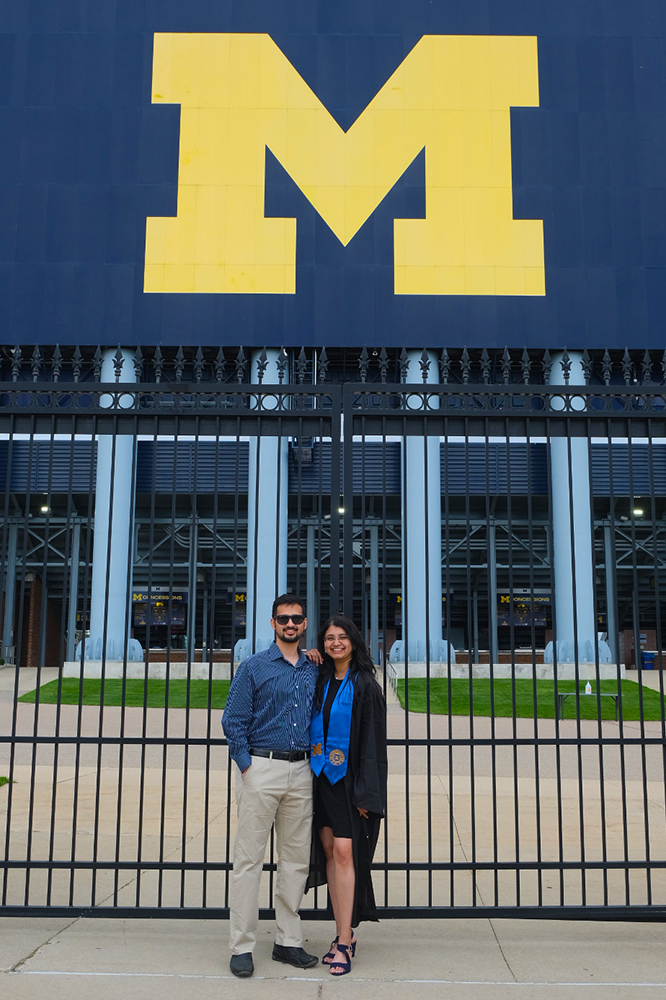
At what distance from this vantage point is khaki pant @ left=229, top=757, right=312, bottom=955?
181 inches

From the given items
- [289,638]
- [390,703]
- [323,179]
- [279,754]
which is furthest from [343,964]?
[323,179]

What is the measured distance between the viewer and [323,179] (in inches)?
975

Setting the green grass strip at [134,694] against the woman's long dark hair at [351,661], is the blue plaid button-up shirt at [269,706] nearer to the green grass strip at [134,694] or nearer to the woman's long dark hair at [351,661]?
the woman's long dark hair at [351,661]

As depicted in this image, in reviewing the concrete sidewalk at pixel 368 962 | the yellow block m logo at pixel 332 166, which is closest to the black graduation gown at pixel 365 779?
the concrete sidewalk at pixel 368 962

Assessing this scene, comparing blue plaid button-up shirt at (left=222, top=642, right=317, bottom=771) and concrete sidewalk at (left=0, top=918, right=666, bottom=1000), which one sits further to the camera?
blue plaid button-up shirt at (left=222, top=642, right=317, bottom=771)

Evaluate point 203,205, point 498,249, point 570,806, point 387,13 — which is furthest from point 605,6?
point 570,806

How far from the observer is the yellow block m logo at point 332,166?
80.8ft

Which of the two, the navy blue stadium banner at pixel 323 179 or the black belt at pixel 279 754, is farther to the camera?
the navy blue stadium banner at pixel 323 179

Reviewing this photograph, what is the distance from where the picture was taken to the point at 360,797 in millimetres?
4594

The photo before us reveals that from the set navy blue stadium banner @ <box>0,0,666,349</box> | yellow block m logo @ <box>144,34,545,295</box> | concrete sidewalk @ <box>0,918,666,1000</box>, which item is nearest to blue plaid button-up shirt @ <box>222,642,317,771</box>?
concrete sidewalk @ <box>0,918,666,1000</box>

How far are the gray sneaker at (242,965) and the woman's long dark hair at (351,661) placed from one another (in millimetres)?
1290

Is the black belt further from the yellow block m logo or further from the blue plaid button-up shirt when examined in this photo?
the yellow block m logo

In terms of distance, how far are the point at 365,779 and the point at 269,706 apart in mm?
635

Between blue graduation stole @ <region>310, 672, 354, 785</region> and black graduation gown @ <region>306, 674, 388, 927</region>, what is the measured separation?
0.14 ft
